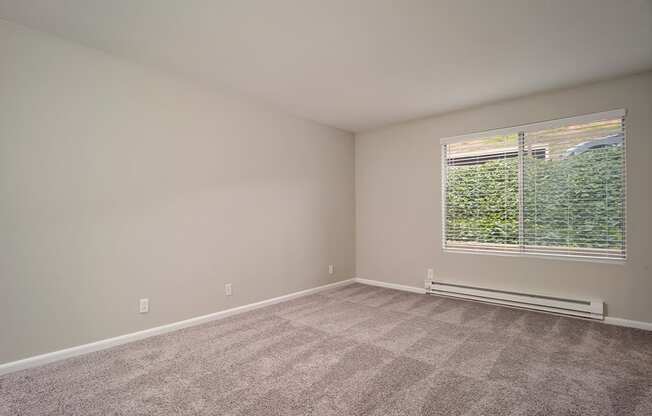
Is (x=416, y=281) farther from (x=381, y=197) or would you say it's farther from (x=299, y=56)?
(x=299, y=56)

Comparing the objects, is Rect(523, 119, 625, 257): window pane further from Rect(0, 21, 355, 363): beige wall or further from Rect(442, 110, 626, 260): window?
Rect(0, 21, 355, 363): beige wall

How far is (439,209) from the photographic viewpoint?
4465mm

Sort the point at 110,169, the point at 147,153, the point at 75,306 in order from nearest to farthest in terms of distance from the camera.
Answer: the point at 75,306, the point at 110,169, the point at 147,153

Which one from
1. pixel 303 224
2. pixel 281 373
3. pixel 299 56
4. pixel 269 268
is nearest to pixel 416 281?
pixel 303 224

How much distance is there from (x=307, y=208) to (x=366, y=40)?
2.50 meters

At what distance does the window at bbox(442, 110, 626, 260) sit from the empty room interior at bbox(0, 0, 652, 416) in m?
0.02

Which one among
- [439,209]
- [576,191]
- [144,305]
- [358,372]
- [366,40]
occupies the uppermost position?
[366,40]

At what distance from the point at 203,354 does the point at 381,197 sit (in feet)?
11.0

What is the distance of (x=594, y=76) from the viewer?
3.21m

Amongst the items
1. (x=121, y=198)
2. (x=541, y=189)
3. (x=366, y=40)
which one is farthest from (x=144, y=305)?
(x=541, y=189)

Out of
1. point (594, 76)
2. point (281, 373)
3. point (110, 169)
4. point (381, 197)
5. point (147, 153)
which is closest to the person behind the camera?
point (281, 373)

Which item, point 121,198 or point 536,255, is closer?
point 121,198

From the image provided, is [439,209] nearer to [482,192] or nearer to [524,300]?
[482,192]

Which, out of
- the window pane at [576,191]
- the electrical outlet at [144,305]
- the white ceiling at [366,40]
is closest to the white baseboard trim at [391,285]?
the window pane at [576,191]
